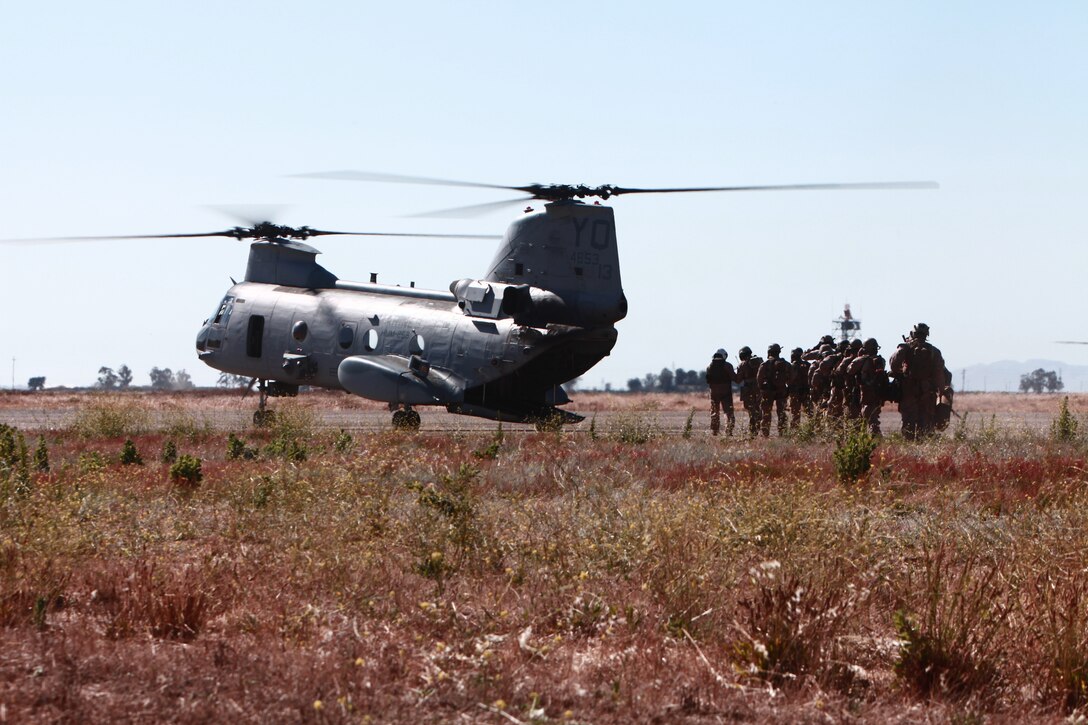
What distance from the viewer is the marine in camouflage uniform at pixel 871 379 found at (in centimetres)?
2233

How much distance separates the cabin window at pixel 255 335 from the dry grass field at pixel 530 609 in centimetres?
1674

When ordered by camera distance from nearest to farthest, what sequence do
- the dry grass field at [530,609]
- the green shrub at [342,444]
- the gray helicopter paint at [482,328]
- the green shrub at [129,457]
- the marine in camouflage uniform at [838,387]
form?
the dry grass field at [530,609], the green shrub at [342,444], the green shrub at [129,457], the gray helicopter paint at [482,328], the marine in camouflage uniform at [838,387]

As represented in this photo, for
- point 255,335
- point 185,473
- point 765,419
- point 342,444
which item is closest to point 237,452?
point 342,444

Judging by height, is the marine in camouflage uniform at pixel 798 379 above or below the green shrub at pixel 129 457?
above

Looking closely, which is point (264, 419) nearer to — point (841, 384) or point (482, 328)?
point (482, 328)

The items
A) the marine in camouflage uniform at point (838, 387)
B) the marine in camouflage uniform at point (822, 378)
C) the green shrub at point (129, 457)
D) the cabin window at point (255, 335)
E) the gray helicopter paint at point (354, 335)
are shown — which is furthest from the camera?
the cabin window at point (255, 335)

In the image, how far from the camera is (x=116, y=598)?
7223 mm

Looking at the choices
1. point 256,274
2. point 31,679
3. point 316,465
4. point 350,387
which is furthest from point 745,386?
point 31,679

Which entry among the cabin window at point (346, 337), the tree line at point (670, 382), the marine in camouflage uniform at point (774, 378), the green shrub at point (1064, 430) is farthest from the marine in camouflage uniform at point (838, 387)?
the tree line at point (670, 382)

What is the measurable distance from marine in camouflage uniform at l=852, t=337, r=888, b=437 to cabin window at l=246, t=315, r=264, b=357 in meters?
13.2

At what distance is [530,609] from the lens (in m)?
7.20

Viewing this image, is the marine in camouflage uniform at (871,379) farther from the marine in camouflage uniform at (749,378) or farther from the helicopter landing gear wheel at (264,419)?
the helicopter landing gear wheel at (264,419)

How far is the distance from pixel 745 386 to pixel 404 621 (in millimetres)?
19684

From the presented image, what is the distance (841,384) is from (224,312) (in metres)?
14.1
